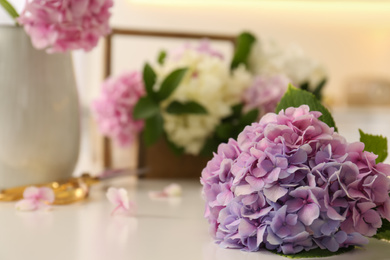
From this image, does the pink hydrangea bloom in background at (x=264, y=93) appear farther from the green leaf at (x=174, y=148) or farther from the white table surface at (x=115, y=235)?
the white table surface at (x=115, y=235)

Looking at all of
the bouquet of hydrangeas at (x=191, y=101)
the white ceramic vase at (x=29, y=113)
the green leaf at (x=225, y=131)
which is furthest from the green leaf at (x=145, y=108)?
the white ceramic vase at (x=29, y=113)

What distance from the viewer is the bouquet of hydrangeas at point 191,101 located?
115 centimetres

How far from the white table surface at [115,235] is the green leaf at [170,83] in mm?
298

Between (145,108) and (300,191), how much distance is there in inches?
26.9

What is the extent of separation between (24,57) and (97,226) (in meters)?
0.35

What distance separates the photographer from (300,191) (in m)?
0.51

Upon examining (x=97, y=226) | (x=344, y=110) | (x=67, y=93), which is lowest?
(x=344, y=110)

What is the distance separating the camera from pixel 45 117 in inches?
34.8

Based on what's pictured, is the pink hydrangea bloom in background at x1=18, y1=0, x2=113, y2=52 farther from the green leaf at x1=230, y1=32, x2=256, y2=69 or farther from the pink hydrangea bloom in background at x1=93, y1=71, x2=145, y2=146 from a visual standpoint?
the green leaf at x1=230, y1=32, x2=256, y2=69

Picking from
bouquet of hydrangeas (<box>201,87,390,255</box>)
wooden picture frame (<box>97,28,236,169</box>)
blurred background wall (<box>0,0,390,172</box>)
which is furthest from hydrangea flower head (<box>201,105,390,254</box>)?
blurred background wall (<box>0,0,390,172</box>)

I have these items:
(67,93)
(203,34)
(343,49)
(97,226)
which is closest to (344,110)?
(343,49)

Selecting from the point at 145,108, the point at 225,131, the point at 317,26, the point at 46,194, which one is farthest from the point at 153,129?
the point at 317,26

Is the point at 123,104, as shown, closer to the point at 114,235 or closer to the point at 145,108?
the point at 145,108

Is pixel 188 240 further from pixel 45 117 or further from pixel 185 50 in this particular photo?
pixel 185 50
